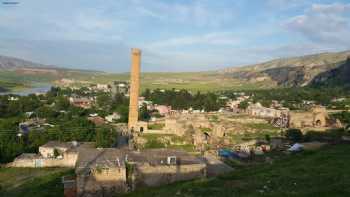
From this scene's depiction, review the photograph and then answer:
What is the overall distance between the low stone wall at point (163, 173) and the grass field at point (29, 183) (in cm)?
392

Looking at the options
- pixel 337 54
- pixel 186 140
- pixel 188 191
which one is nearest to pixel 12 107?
pixel 186 140

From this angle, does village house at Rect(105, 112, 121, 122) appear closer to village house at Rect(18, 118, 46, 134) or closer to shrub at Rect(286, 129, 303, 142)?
village house at Rect(18, 118, 46, 134)

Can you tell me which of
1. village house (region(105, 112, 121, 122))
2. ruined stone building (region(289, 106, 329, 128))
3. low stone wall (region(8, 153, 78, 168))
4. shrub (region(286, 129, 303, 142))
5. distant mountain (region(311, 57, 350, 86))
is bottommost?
low stone wall (region(8, 153, 78, 168))

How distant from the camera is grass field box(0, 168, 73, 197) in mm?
18908

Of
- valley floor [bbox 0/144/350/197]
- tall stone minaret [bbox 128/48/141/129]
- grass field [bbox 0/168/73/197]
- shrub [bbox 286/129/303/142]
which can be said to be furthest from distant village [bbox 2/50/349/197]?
valley floor [bbox 0/144/350/197]

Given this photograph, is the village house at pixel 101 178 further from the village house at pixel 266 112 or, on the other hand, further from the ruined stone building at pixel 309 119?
the village house at pixel 266 112

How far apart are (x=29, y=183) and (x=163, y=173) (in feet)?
31.7

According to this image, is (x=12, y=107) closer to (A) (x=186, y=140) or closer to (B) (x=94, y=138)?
(B) (x=94, y=138)

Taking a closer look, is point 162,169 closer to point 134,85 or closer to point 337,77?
point 134,85

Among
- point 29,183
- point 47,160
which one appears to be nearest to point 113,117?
point 47,160

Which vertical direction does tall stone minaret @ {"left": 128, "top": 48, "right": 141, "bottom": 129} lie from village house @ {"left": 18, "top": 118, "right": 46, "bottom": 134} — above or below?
above

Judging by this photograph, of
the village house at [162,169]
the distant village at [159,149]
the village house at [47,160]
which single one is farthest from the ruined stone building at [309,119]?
the village house at [162,169]

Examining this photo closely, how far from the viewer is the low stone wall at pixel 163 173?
53.9ft

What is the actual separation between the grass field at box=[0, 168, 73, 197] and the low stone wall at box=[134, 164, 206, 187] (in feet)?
12.9
